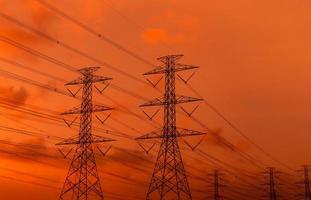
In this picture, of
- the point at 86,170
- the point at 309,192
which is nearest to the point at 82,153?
the point at 86,170

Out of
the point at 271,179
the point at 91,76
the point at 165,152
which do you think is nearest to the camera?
the point at 165,152

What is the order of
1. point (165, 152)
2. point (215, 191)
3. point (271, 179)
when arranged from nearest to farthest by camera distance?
1. point (165, 152)
2. point (215, 191)
3. point (271, 179)

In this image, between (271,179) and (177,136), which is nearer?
(177,136)

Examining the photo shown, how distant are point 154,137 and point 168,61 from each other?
7653 millimetres

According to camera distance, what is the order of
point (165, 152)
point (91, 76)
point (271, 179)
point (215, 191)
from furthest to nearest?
point (271, 179) → point (215, 191) → point (91, 76) → point (165, 152)

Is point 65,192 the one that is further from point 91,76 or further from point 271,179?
point 271,179

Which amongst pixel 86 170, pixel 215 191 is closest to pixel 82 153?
pixel 86 170

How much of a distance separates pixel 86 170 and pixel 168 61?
11970 mm

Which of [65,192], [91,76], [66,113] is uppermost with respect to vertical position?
[91,76]

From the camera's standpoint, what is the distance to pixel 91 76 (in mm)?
52688

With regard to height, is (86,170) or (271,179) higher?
(271,179)

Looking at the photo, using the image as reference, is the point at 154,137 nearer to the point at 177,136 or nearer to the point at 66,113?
the point at 177,136

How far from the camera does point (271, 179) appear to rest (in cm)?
11194

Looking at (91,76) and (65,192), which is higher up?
(91,76)
